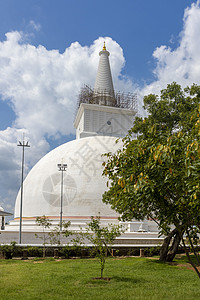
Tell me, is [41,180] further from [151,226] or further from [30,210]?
[151,226]

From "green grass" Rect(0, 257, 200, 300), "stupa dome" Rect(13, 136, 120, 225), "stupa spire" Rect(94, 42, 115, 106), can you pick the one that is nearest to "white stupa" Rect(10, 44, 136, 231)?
"stupa dome" Rect(13, 136, 120, 225)

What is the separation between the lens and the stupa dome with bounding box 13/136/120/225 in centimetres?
2661

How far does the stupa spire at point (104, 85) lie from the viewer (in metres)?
38.7

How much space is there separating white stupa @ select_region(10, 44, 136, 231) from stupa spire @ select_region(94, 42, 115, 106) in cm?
95

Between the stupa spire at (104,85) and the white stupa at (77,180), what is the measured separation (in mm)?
948

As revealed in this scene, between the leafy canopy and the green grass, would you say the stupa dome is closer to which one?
the green grass

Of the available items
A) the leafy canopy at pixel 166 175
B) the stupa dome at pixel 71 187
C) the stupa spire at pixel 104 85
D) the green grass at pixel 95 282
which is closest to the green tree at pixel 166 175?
the leafy canopy at pixel 166 175

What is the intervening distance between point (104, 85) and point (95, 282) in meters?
33.5

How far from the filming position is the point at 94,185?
27.7 meters

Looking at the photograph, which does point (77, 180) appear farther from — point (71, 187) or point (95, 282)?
point (95, 282)

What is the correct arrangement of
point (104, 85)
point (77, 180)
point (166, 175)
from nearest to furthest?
point (166, 175), point (77, 180), point (104, 85)

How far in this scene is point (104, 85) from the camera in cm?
3891

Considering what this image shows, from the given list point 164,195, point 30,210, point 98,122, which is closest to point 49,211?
point 30,210

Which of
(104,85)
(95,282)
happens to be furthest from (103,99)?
(95,282)
